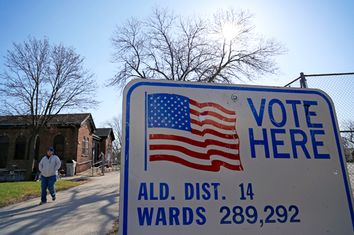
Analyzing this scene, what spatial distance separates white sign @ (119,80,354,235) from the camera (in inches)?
46.5

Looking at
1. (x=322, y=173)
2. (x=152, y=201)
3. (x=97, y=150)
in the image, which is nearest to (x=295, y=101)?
(x=322, y=173)

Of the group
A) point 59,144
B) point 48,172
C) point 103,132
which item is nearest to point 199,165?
point 48,172

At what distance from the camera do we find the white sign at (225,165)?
3.88 feet

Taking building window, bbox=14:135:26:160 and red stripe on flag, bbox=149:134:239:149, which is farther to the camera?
building window, bbox=14:135:26:160

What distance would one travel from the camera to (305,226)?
4.12 feet

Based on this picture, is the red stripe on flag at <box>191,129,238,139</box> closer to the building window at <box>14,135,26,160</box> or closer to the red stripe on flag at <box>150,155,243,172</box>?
the red stripe on flag at <box>150,155,243,172</box>

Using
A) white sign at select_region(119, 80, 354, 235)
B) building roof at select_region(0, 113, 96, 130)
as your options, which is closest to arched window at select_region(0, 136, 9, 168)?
building roof at select_region(0, 113, 96, 130)

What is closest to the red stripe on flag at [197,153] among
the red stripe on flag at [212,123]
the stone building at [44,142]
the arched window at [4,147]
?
the red stripe on flag at [212,123]

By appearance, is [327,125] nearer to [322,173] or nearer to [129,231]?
[322,173]

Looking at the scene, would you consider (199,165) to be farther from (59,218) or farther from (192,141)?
(59,218)

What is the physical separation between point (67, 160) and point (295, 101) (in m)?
23.4

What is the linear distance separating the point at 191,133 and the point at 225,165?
0.82ft

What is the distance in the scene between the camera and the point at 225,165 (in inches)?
50.1

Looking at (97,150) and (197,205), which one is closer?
(197,205)
